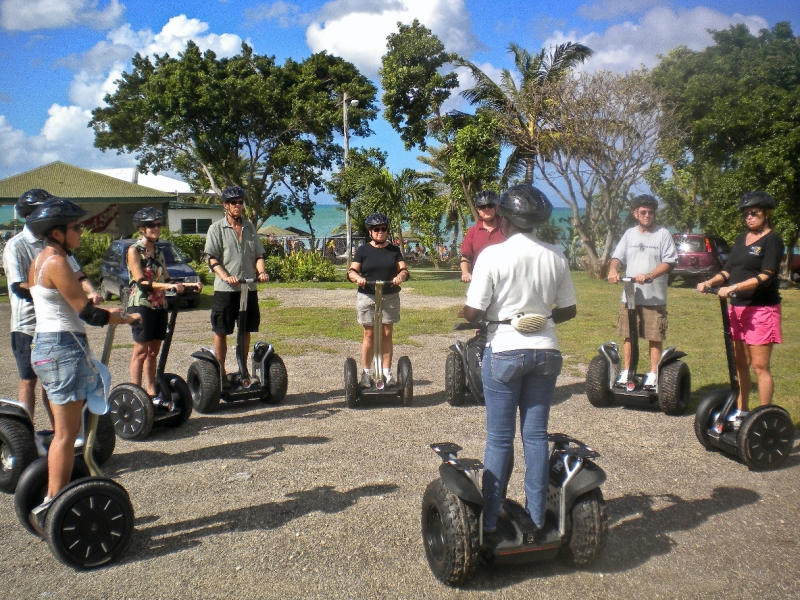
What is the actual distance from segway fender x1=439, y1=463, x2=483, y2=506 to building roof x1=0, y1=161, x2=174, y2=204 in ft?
91.4

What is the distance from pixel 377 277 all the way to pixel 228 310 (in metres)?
1.48

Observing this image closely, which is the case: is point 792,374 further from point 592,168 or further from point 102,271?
point 592,168

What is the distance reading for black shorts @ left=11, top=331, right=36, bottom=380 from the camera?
205 inches

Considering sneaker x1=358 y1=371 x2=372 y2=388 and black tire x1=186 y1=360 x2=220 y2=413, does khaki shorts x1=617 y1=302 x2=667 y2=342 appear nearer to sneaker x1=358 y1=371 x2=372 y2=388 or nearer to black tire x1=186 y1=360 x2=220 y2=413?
sneaker x1=358 y1=371 x2=372 y2=388

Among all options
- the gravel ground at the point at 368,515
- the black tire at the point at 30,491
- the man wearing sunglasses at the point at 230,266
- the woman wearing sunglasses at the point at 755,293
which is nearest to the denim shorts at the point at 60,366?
the black tire at the point at 30,491

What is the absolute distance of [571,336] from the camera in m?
11.9

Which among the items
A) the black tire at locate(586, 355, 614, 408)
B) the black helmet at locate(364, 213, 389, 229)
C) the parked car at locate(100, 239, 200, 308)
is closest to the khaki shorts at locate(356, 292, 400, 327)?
the black helmet at locate(364, 213, 389, 229)

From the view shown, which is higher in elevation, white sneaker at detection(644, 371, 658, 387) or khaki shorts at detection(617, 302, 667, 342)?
khaki shorts at detection(617, 302, 667, 342)

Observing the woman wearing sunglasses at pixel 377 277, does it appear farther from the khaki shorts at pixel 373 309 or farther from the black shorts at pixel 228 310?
the black shorts at pixel 228 310

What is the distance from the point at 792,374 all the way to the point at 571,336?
3.76 meters

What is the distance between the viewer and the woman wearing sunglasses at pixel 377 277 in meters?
6.92

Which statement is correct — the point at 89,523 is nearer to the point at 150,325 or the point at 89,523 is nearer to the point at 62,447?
the point at 62,447

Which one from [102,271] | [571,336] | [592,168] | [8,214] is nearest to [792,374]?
[571,336]

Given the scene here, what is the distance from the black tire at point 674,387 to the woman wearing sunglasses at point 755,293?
37.3 inches
